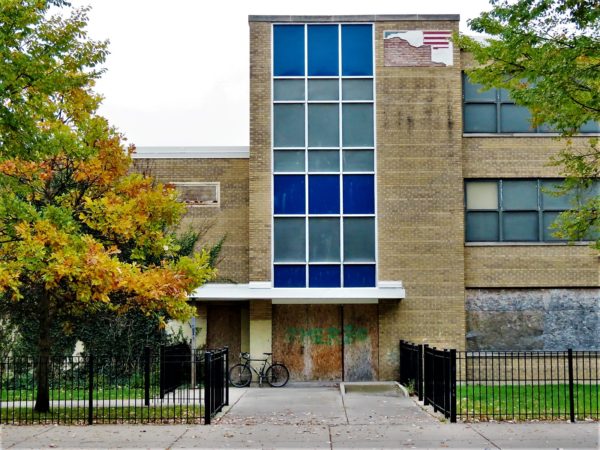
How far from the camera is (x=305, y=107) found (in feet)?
86.6

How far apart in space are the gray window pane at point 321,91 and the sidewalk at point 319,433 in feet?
38.2

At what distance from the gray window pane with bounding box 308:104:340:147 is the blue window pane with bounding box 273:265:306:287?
3849mm

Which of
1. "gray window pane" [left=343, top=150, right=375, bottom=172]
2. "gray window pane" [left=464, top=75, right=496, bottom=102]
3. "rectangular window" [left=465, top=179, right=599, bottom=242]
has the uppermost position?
"gray window pane" [left=464, top=75, right=496, bottom=102]

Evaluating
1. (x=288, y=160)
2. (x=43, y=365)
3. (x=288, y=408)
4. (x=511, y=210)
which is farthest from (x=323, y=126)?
(x=43, y=365)

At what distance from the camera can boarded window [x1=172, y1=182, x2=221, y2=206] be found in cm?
2697

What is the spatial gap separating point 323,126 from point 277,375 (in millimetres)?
7717

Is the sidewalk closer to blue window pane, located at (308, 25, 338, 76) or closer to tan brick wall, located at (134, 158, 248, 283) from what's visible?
tan brick wall, located at (134, 158, 248, 283)

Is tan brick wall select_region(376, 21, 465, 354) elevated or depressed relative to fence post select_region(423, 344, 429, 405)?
elevated

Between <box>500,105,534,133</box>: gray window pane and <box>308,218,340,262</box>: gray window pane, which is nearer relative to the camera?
<box>308,218,340,262</box>: gray window pane

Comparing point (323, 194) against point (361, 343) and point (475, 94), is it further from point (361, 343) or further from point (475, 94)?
point (475, 94)

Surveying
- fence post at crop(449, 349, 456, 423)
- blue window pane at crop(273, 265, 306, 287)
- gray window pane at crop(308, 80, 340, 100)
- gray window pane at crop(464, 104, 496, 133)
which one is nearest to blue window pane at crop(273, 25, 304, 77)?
gray window pane at crop(308, 80, 340, 100)

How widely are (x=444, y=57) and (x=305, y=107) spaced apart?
4.56 meters

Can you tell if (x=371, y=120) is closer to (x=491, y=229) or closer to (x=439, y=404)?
(x=491, y=229)

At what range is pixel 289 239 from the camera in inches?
1025
